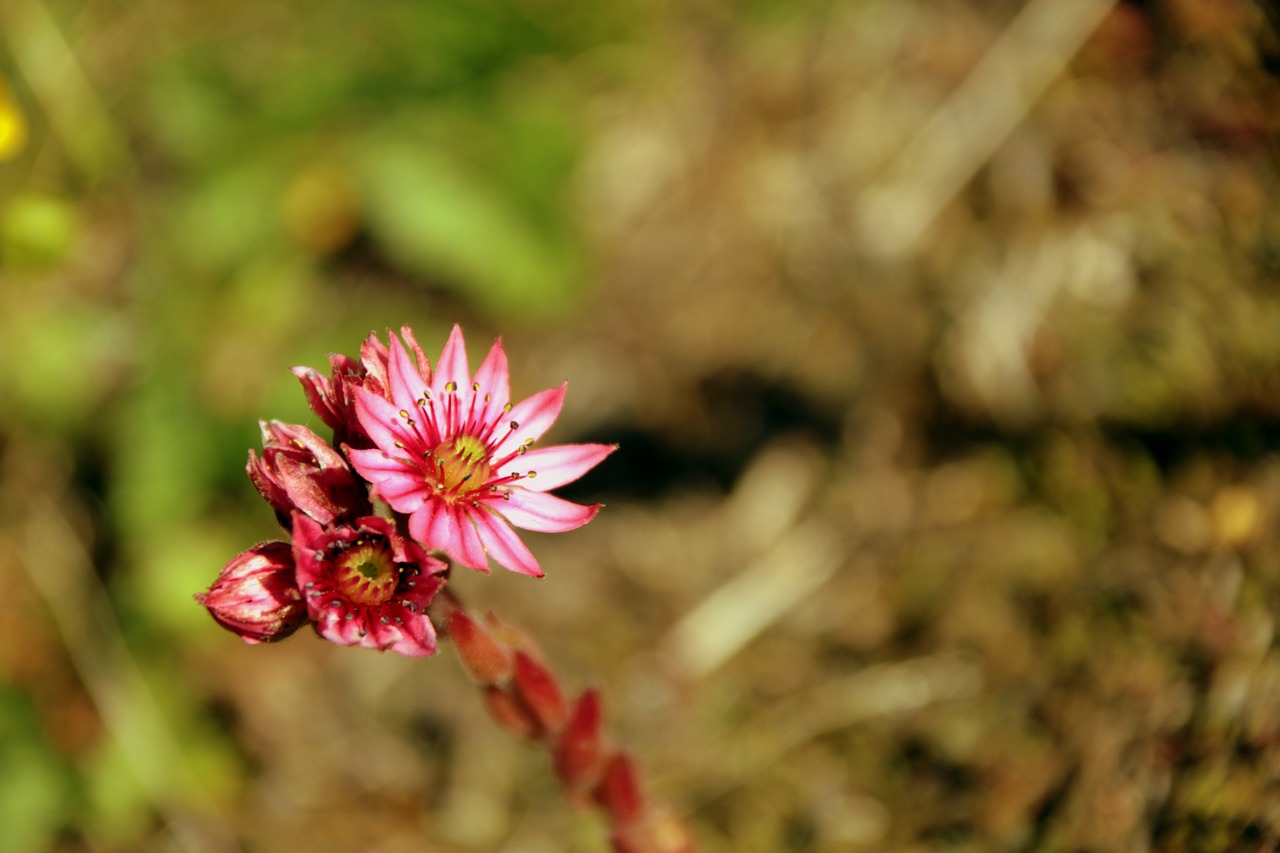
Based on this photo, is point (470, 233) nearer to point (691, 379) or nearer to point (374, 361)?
point (691, 379)

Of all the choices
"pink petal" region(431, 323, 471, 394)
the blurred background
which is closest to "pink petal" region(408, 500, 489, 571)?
"pink petal" region(431, 323, 471, 394)

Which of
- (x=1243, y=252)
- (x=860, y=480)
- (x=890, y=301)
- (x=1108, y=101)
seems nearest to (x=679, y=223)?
(x=890, y=301)

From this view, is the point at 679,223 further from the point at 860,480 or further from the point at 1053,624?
the point at 1053,624

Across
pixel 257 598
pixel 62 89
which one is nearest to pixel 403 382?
pixel 257 598

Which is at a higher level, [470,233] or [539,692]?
[470,233]

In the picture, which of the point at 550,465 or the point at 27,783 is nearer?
the point at 550,465

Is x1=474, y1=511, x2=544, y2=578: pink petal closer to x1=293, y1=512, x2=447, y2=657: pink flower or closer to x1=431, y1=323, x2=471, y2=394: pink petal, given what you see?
x1=293, y1=512, x2=447, y2=657: pink flower
